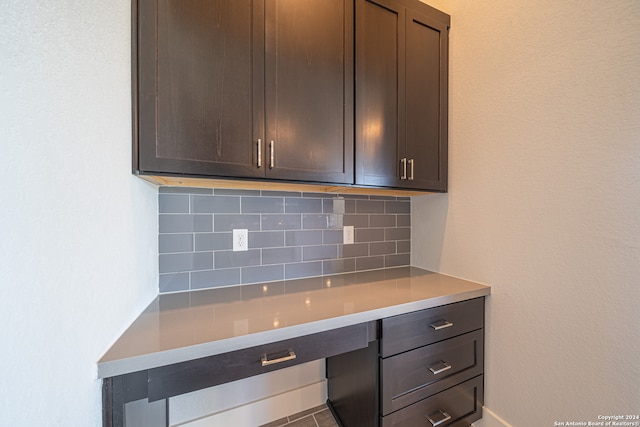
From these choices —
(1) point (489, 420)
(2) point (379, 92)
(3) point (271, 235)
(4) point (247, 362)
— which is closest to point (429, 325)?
(1) point (489, 420)

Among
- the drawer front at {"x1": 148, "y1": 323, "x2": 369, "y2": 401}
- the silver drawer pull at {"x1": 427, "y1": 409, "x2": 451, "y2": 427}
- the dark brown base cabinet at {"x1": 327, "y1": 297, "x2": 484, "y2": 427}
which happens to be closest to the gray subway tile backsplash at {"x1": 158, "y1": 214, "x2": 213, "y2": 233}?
the drawer front at {"x1": 148, "y1": 323, "x2": 369, "y2": 401}

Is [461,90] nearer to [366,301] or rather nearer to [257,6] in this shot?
[257,6]

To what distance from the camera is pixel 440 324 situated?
1.07m

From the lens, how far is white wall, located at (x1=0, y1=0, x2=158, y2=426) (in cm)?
34

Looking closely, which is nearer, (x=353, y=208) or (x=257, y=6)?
(x=257, y=6)

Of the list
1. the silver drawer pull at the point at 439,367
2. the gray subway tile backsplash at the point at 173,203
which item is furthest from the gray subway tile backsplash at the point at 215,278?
the silver drawer pull at the point at 439,367

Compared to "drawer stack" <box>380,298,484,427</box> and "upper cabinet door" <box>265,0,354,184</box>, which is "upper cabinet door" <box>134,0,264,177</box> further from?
"drawer stack" <box>380,298,484,427</box>

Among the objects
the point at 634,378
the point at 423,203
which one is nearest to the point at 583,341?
the point at 634,378

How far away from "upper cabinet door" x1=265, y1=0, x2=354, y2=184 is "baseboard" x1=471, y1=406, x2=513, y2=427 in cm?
135

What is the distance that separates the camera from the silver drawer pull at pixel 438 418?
41.7 inches

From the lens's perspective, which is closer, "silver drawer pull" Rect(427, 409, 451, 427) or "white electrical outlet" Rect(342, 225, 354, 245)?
"silver drawer pull" Rect(427, 409, 451, 427)

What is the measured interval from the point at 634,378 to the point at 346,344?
946mm

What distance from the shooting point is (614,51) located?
807mm

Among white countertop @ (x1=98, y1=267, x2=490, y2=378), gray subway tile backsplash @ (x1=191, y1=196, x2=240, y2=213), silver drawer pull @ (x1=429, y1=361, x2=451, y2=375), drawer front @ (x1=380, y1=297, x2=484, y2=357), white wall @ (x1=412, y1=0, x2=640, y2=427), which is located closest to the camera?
white countertop @ (x1=98, y1=267, x2=490, y2=378)
